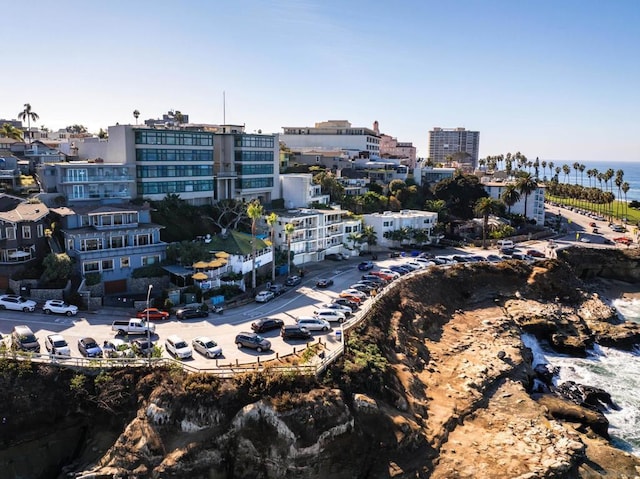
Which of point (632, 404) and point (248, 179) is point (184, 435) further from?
point (248, 179)

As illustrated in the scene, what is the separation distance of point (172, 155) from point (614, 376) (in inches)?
2340

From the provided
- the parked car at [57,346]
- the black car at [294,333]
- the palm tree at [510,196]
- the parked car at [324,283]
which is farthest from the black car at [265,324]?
the palm tree at [510,196]

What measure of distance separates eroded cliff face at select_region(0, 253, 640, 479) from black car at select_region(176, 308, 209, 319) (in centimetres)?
1182

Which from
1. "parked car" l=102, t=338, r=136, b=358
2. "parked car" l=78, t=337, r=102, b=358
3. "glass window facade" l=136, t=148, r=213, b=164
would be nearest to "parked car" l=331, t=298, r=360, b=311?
"parked car" l=102, t=338, r=136, b=358

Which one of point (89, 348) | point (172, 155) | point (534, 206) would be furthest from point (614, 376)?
point (534, 206)

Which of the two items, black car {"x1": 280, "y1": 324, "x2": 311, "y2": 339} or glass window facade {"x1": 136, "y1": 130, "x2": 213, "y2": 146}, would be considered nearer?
black car {"x1": 280, "y1": 324, "x2": 311, "y2": 339}

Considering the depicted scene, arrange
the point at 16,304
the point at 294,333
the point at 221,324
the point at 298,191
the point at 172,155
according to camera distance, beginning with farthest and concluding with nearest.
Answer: the point at 298,191, the point at 172,155, the point at 221,324, the point at 16,304, the point at 294,333

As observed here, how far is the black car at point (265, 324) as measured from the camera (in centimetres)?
4684

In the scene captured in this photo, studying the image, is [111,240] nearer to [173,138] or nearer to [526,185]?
[173,138]

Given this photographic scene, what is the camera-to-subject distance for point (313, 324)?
47.9 m

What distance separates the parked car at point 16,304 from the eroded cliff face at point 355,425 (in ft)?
43.7

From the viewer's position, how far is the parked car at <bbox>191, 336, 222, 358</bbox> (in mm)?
41031

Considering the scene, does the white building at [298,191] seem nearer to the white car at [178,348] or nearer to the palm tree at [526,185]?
the palm tree at [526,185]

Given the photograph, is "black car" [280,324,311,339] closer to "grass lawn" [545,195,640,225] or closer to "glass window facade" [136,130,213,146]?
"glass window facade" [136,130,213,146]
